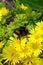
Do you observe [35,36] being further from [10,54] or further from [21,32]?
[21,32]

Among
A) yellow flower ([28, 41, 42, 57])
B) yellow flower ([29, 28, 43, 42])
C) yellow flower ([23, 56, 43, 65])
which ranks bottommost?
yellow flower ([23, 56, 43, 65])

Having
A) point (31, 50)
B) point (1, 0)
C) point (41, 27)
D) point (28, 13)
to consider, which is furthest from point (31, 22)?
point (1, 0)

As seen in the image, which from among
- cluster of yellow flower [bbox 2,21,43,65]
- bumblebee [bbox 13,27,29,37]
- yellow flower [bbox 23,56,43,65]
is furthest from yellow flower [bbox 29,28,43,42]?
bumblebee [bbox 13,27,29,37]

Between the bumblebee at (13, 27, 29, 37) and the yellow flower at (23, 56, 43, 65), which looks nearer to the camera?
the yellow flower at (23, 56, 43, 65)

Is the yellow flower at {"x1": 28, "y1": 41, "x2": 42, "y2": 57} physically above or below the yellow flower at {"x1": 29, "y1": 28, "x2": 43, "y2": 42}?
below

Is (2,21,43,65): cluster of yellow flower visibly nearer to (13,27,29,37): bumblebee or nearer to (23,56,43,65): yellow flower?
(23,56,43,65): yellow flower

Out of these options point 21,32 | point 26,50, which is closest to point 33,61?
point 26,50

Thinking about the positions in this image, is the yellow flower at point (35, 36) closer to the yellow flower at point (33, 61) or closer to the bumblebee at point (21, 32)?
the yellow flower at point (33, 61)

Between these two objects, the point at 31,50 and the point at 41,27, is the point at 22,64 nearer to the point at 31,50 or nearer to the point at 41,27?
the point at 31,50
